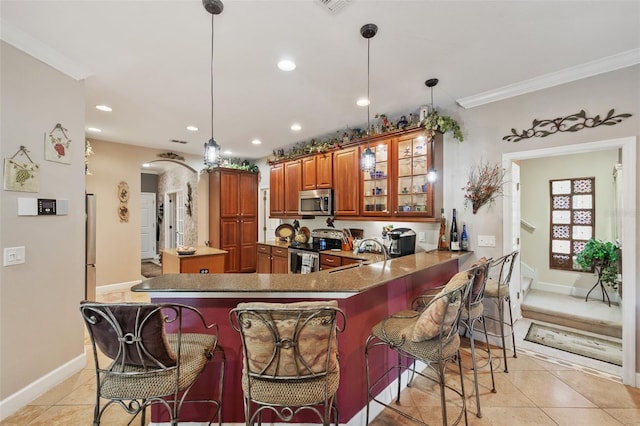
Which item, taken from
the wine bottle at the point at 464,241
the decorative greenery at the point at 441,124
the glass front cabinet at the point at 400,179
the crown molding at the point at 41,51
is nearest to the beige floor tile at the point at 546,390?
the wine bottle at the point at 464,241

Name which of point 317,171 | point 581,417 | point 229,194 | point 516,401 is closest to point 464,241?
point 516,401

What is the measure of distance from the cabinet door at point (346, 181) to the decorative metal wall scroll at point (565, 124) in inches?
73.1

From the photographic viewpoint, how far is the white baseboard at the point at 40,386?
2.07 meters

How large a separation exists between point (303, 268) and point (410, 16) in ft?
11.2

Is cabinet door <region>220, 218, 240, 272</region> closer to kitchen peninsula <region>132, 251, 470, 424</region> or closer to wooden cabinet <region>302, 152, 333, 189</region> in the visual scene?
wooden cabinet <region>302, 152, 333, 189</region>

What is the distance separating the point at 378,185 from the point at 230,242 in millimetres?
3664

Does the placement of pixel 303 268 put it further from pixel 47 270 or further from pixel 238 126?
pixel 47 270

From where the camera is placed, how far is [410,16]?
1.92 m

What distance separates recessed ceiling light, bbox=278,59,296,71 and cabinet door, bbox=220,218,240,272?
4.13 m

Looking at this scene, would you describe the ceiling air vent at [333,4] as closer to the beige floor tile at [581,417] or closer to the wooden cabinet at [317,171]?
the wooden cabinet at [317,171]

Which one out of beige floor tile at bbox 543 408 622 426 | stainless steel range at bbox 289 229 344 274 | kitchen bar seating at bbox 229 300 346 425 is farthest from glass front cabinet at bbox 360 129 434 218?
kitchen bar seating at bbox 229 300 346 425

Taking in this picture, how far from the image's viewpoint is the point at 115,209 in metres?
5.25

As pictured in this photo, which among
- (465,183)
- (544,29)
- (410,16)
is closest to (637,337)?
(465,183)

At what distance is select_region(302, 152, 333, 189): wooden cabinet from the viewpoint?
4504 millimetres
